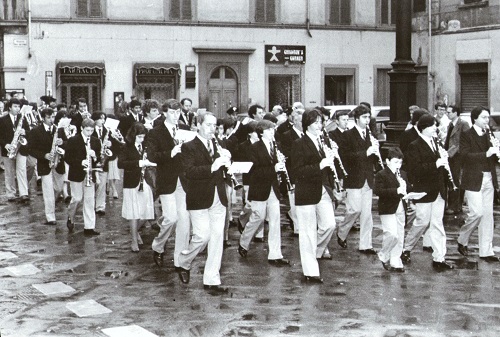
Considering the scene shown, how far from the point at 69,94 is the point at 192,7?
18.4 feet

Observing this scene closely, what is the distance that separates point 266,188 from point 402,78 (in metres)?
8.81

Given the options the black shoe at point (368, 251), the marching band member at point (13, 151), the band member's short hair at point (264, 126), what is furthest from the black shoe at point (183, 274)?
the marching band member at point (13, 151)

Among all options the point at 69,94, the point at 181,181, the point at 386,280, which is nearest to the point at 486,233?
the point at 386,280

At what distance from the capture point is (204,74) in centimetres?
3262

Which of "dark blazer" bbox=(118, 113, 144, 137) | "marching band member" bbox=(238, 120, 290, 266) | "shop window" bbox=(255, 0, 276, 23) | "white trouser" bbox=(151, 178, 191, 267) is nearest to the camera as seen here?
"white trouser" bbox=(151, 178, 191, 267)

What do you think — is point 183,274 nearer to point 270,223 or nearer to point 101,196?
point 270,223

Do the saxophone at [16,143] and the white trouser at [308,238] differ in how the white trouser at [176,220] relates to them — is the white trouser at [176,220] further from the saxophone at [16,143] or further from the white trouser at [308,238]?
the saxophone at [16,143]

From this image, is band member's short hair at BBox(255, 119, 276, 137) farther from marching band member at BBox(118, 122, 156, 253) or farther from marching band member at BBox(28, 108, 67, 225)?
marching band member at BBox(28, 108, 67, 225)

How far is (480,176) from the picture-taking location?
10.7m

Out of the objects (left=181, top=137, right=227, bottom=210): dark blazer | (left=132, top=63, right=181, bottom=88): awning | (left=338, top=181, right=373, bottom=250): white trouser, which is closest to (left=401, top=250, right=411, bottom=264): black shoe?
(left=338, top=181, right=373, bottom=250): white trouser

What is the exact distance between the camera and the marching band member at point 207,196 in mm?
9156

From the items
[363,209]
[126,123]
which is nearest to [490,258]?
[363,209]

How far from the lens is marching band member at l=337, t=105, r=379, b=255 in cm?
1135

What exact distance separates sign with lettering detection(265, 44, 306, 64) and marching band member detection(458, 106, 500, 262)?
74.6 feet
